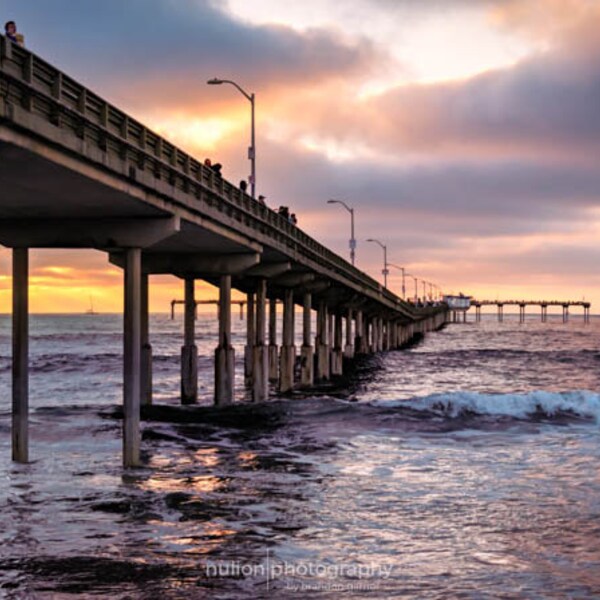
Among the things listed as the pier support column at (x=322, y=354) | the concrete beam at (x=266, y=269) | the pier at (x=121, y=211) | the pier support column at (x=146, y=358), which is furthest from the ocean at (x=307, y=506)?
the pier support column at (x=322, y=354)

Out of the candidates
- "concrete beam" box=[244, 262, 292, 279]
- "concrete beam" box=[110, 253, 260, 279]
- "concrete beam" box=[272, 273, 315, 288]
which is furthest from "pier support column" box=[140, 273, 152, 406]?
"concrete beam" box=[272, 273, 315, 288]

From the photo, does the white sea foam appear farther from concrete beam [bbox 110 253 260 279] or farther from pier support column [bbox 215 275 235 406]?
concrete beam [bbox 110 253 260 279]

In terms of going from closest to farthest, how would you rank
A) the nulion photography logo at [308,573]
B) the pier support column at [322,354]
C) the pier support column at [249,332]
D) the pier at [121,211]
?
the nulion photography logo at [308,573]
the pier at [121,211]
the pier support column at [249,332]
the pier support column at [322,354]

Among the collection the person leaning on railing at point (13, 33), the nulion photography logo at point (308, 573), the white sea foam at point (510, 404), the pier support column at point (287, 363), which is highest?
the person leaning on railing at point (13, 33)

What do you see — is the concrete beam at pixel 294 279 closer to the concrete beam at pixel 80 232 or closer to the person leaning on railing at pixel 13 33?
the concrete beam at pixel 80 232

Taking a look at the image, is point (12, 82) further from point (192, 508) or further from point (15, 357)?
point (15, 357)

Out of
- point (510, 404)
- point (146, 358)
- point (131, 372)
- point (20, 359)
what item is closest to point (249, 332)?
point (146, 358)

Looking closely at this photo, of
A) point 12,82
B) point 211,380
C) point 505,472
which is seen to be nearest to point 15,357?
point 12,82

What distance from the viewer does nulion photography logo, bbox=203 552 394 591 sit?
13.1 meters

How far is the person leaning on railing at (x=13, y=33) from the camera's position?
16.8 metres

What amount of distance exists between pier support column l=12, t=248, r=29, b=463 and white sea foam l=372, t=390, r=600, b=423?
64.2 feet

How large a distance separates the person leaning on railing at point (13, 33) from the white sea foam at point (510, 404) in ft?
85.1

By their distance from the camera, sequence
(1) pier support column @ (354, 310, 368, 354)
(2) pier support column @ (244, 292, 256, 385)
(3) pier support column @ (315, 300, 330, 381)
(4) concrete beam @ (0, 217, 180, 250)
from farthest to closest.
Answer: (1) pier support column @ (354, 310, 368, 354) → (3) pier support column @ (315, 300, 330, 381) → (2) pier support column @ (244, 292, 256, 385) → (4) concrete beam @ (0, 217, 180, 250)

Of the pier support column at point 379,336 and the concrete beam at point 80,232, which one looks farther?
the pier support column at point 379,336
